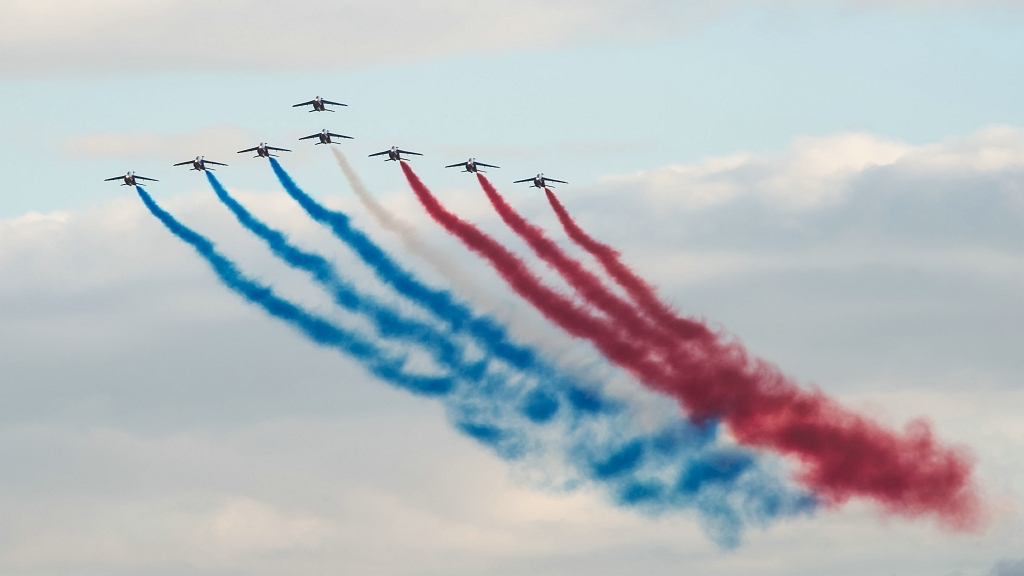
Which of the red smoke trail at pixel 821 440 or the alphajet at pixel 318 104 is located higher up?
the alphajet at pixel 318 104

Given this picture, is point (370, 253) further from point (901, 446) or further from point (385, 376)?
point (901, 446)

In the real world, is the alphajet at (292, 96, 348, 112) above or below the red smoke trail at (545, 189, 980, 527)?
above

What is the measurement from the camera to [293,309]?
4574 inches

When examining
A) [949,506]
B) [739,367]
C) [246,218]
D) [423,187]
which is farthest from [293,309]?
[949,506]

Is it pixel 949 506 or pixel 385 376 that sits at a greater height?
pixel 385 376

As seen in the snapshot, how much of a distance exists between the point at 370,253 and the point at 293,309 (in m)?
8.93

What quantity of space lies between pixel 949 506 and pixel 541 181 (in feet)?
132

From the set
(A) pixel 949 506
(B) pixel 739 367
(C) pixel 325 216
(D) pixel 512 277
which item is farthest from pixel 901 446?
(C) pixel 325 216

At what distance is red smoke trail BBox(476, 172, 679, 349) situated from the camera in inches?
4252

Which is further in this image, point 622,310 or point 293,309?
point 293,309

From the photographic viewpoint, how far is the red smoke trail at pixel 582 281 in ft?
354

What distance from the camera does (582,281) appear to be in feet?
354

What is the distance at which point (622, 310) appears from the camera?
10819cm

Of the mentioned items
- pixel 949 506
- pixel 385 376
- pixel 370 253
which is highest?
pixel 370 253
